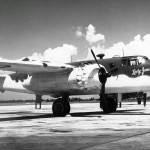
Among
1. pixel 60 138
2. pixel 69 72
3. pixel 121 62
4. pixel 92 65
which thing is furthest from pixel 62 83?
pixel 60 138

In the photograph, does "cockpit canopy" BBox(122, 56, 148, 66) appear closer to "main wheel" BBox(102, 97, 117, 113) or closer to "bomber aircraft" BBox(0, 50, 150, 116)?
"bomber aircraft" BBox(0, 50, 150, 116)

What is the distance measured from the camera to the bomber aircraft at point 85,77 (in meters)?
15.7

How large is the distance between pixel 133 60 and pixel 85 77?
3.01 m

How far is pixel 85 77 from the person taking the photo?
51.1 feet

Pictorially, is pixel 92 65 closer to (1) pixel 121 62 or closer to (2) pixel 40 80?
(1) pixel 121 62

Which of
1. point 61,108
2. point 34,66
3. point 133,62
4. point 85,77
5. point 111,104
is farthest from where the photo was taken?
point 111,104

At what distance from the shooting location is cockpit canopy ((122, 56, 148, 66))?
16.0 metres

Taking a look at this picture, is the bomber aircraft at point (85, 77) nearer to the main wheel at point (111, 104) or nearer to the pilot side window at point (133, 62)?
the pilot side window at point (133, 62)

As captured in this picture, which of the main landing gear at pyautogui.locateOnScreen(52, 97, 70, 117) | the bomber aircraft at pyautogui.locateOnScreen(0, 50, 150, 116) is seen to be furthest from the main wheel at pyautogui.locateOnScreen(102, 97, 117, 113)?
the main landing gear at pyautogui.locateOnScreen(52, 97, 70, 117)

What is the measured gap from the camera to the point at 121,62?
16.5 meters

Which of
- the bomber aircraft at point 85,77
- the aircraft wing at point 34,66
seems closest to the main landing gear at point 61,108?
the bomber aircraft at point 85,77

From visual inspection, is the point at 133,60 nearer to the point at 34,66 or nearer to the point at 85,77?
the point at 85,77

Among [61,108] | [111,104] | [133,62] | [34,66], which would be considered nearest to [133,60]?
[133,62]

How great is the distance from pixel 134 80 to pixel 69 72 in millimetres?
3689
